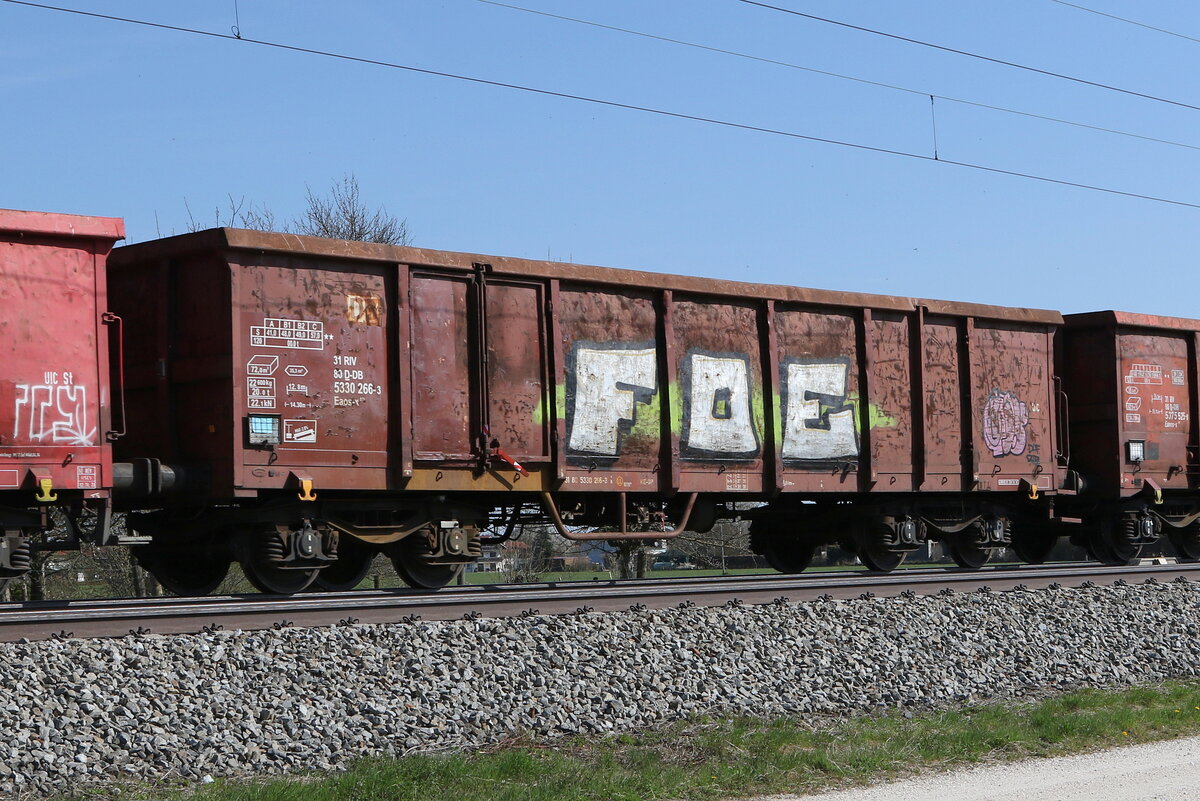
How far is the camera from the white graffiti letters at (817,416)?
574 inches

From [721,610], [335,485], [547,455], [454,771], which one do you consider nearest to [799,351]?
[547,455]

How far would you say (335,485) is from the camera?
11250mm

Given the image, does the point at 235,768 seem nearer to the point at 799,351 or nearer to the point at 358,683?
the point at 358,683

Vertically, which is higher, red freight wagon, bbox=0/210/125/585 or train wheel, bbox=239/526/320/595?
red freight wagon, bbox=0/210/125/585

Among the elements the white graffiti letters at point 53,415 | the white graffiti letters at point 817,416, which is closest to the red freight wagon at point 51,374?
the white graffiti letters at point 53,415

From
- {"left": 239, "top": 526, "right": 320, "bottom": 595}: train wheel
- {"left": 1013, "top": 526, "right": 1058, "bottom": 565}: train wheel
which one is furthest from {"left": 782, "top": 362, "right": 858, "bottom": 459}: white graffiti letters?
{"left": 239, "top": 526, "right": 320, "bottom": 595}: train wheel

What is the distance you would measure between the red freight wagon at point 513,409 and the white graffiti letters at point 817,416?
1.2 inches

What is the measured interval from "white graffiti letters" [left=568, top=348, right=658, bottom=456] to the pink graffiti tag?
5.39 meters

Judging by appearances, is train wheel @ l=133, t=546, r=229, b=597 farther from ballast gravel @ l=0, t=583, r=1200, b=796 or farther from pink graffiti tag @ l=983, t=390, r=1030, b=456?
pink graffiti tag @ l=983, t=390, r=1030, b=456

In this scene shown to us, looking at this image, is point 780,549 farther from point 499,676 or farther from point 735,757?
point 735,757

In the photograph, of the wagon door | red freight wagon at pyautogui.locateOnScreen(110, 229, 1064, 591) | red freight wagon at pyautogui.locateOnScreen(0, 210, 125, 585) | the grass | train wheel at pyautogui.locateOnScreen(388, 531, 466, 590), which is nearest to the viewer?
the grass

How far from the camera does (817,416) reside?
14.8 meters

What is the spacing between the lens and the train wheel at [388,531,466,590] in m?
12.2

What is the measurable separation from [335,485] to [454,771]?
490 centimetres
